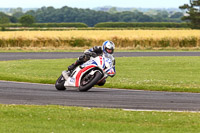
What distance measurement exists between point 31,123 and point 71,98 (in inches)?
164

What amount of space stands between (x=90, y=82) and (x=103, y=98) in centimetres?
112

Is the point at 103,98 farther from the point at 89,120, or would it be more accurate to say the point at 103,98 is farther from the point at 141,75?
the point at 141,75

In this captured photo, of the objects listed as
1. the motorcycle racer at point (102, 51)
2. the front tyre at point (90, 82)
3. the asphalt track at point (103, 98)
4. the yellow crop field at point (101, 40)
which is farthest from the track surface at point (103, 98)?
the yellow crop field at point (101, 40)

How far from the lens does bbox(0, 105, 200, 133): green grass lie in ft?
31.7

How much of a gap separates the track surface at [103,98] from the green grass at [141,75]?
1636 millimetres

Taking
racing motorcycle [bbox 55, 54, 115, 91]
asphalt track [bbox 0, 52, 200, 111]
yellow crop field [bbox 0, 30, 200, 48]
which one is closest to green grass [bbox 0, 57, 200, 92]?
asphalt track [bbox 0, 52, 200, 111]

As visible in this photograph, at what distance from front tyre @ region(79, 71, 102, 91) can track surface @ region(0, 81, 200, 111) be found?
20cm

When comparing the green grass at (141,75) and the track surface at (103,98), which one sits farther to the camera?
the green grass at (141,75)

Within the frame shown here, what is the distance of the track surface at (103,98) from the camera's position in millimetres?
13107

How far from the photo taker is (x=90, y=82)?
601 inches

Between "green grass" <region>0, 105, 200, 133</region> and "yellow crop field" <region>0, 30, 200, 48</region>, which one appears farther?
"yellow crop field" <region>0, 30, 200, 48</region>

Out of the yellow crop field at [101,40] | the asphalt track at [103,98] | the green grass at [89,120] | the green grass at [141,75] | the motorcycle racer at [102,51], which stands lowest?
the yellow crop field at [101,40]

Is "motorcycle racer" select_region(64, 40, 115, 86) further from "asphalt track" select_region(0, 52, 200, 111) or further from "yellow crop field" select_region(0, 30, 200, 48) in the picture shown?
"yellow crop field" select_region(0, 30, 200, 48)

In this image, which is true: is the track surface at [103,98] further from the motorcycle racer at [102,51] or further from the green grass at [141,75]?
the green grass at [141,75]
